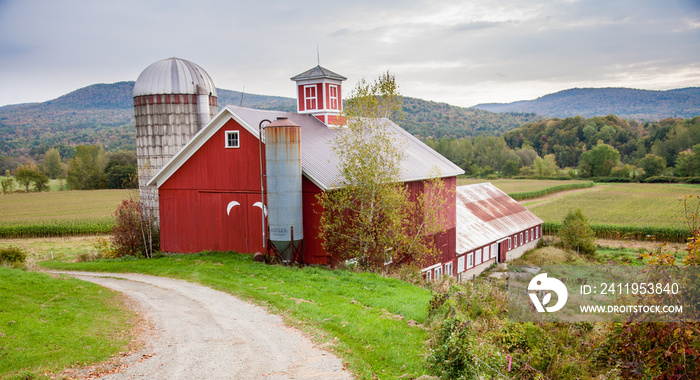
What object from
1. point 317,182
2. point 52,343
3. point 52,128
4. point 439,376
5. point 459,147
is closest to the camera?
point 439,376

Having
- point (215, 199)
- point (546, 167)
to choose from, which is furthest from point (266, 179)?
point (546, 167)

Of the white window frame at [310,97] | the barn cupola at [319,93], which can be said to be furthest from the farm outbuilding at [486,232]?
the white window frame at [310,97]

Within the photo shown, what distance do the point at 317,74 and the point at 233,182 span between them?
7.75m

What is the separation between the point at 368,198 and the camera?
19.4 metres

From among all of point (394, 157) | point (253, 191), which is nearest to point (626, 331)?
point (394, 157)

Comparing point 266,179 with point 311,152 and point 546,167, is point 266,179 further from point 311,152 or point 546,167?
point 546,167

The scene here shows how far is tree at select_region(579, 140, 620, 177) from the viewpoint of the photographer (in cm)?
9881

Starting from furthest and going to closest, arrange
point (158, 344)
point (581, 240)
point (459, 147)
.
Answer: point (459, 147)
point (581, 240)
point (158, 344)

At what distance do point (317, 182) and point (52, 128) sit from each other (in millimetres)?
218049

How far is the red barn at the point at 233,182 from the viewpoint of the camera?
20031mm

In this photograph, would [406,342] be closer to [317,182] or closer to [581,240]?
[317,182]

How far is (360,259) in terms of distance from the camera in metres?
19.3

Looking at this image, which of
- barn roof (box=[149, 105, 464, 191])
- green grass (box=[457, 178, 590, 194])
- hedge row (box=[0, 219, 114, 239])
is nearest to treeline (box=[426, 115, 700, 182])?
green grass (box=[457, 178, 590, 194])

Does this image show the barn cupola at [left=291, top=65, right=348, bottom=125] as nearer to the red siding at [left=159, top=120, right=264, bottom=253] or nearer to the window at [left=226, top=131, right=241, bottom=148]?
the window at [left=226, top=131, right=241, bottom=148]
